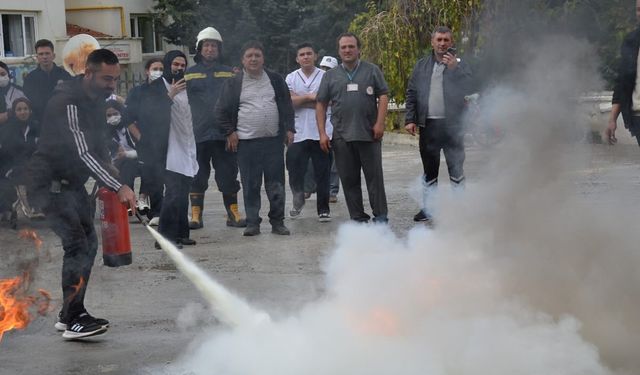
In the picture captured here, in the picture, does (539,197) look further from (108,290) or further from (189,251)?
(189,251)

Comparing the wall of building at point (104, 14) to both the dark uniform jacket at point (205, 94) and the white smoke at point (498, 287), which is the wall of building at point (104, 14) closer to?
the dark uniform jacket at point (205, 94)

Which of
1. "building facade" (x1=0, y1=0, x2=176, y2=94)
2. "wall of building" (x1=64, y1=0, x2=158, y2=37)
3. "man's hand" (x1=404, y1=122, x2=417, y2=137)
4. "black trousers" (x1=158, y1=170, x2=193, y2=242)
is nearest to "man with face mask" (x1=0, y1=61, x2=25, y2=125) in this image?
"black trousers" (x1=158, y1=170, x2=193, y2=242)

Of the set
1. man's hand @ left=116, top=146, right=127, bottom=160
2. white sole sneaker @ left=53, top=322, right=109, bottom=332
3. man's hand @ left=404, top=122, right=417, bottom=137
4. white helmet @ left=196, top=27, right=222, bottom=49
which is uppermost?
white helmet @ left=196, top=27, right=222, bottom=49

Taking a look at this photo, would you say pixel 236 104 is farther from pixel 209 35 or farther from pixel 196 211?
pixel 196 211

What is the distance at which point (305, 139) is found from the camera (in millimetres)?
11203

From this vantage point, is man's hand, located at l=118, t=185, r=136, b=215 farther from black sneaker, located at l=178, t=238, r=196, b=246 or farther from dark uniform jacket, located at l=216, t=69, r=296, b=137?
dark uniform jacket, located at l=216, t=69, r=296, b=137

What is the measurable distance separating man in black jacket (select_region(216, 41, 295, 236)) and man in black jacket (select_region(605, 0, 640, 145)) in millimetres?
3237

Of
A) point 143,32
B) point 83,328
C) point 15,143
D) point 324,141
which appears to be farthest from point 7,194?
point 143,32

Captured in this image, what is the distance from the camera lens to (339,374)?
16.9 feet

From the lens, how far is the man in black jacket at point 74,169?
259 inches

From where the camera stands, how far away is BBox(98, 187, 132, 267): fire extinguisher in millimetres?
6781

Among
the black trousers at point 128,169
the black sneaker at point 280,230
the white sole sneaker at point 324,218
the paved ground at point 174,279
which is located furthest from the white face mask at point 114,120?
the white sole sneaker at point 324,218

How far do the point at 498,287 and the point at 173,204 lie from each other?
4.72m

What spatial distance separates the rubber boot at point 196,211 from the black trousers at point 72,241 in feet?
13.4
